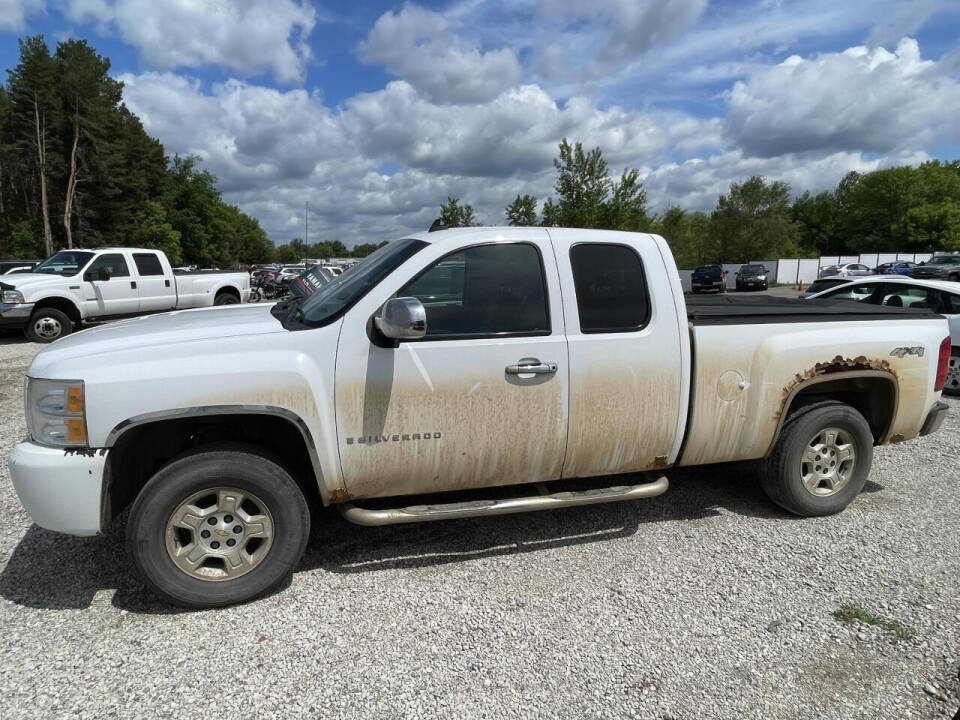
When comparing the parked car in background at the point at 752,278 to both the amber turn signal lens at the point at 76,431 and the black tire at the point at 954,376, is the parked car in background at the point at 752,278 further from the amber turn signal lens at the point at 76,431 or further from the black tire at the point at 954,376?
the amber turn signal lens at the point at 76,431

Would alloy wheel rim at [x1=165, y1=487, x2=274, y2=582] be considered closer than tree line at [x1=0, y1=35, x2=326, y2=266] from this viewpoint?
Yes

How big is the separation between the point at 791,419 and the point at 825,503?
658 millimetres

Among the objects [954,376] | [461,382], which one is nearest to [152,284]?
[461,382]

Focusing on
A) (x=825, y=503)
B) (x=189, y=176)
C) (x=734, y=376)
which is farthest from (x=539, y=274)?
(x=189, y=176)

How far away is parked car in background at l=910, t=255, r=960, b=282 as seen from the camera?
31547 millimetres

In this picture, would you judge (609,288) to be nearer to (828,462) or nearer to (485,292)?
(485,292)

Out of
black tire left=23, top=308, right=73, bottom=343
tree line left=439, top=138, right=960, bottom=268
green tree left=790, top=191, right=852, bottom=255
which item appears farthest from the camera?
green tree left=790, top=191, right=852, bottom=255

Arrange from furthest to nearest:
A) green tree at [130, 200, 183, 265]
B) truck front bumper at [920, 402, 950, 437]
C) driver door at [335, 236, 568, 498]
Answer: green tree at [130, 200, 183, 265], truck front bumper at [920, 402, 950, 437], driver door at [335, 236, 568, 498]

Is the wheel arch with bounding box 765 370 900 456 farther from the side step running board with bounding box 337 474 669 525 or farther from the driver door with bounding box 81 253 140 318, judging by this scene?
the driver door with bounding box 81 253 140 318

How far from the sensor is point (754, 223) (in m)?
68.7

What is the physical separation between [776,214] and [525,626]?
250 ft

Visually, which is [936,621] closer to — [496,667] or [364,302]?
[496,667]

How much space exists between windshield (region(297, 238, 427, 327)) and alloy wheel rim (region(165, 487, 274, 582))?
97 cm

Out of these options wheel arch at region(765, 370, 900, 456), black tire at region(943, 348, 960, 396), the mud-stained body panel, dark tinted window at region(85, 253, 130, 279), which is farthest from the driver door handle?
dark tinted window at region(85, 253, 130, 279)
